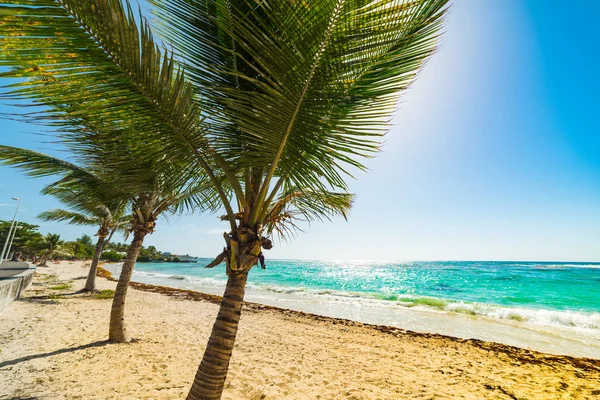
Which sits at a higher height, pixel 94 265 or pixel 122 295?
pixel 94 265

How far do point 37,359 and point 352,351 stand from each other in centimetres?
660

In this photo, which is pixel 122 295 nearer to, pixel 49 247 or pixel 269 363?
pixel 269 363

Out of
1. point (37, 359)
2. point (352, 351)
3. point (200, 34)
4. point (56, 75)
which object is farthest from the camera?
point (352, 351)

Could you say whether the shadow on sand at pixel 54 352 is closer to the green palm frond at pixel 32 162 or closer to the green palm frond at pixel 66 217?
the green palm frond at pixel 32 162

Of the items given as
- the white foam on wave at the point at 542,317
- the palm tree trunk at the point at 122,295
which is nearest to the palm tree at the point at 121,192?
the palm tree trunk at the point at 122,295

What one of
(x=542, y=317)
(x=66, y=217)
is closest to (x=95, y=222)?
(x=66, y=217)

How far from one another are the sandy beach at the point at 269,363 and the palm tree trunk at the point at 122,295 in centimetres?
24

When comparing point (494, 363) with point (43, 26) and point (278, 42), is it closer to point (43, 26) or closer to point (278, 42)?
point (278, 42)

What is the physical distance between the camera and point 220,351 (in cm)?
230

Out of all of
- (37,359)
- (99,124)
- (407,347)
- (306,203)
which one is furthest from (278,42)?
(407,347)

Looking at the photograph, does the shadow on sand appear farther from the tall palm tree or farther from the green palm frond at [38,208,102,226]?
the green palm frond at [38,208,102,226]

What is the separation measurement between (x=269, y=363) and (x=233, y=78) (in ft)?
18.9

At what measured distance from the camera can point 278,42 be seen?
1.61m

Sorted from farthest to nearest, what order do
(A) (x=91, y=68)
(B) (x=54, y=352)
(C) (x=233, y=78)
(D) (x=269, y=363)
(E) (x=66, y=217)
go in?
(E) (x=66, y=217) < (D) (x=269, y=363) < (B) (x=54, y=352) < (C) (x=233, y=78) < (A) (x=91, y=68)
